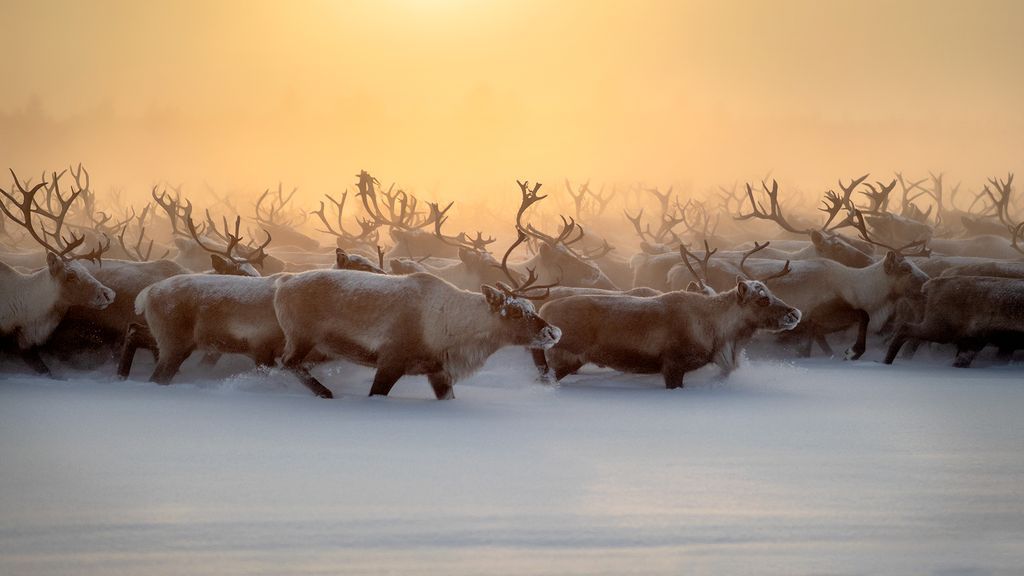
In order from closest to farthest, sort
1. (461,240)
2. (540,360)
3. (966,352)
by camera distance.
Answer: (540,360)
(966,352)
(461,240)

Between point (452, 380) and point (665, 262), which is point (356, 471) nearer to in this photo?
point (452, 380)

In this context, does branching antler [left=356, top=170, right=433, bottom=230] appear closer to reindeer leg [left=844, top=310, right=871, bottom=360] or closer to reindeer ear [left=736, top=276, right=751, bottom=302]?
reindeer leg [left=844, top=310, right=871, bottom=360]

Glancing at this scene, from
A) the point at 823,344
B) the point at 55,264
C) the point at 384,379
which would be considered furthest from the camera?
the point at 823,344

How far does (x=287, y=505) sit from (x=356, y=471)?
23.0 inches

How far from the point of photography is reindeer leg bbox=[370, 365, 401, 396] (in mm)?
6184

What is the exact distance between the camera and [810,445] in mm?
4977

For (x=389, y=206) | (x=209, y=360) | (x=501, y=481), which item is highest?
(x=501, y=481)

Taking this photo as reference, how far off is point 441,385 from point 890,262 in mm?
4622

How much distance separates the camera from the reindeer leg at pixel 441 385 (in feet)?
20.8

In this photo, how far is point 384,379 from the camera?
20.3 ft

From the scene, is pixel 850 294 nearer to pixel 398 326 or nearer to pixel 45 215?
pixel 398 326

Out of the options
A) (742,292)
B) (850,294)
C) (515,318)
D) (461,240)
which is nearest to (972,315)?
(850,294)

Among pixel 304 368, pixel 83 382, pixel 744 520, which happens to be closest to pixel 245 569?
pixel 744 520

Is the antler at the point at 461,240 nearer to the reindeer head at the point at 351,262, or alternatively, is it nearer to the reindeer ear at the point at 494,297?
the reindeer head at the point at 351,262
